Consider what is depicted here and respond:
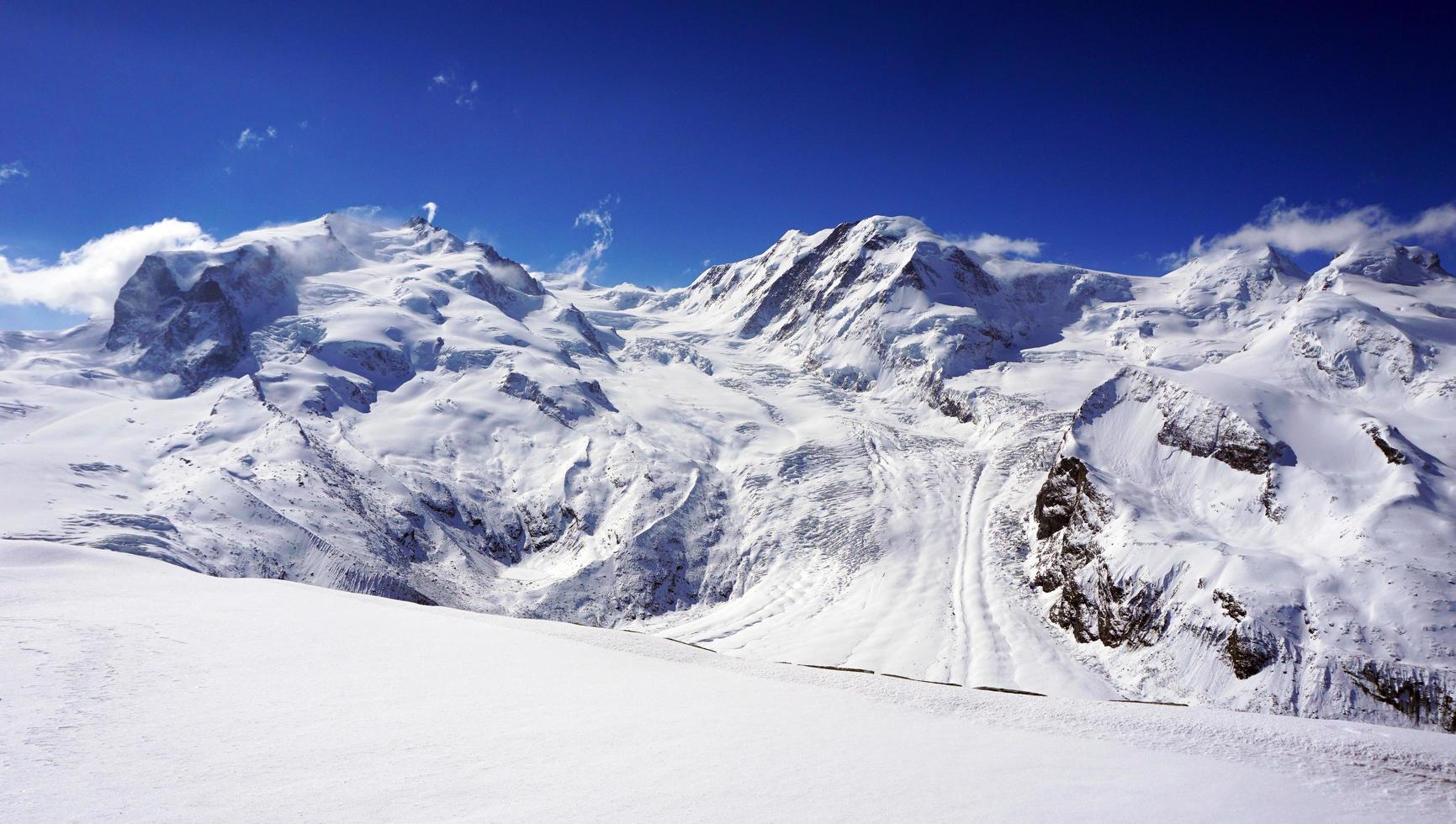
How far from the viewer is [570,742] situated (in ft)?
30.3

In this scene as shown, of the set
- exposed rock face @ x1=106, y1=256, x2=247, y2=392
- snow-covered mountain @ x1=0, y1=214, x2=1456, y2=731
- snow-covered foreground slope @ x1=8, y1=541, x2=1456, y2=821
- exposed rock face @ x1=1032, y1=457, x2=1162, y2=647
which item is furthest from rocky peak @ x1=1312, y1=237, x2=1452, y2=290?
exposed rock face @ x1=106, y1=256, x2=247, y2=392

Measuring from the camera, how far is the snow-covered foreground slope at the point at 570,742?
288 inches

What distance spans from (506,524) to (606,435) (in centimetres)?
2086

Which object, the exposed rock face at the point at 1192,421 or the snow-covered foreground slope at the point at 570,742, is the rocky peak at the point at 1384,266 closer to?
the exposed rock face at the point at 1192,421

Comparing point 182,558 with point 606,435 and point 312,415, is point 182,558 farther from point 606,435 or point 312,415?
point 606,435

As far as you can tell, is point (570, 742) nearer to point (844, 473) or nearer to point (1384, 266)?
point (844, 473)

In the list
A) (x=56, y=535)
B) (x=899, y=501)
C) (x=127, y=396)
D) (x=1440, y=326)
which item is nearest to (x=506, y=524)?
(x=56, y=535)

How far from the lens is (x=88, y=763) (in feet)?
24.7

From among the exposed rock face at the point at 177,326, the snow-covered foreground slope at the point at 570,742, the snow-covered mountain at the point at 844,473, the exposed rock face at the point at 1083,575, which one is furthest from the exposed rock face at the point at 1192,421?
the exposed rock face at the point at 177,326

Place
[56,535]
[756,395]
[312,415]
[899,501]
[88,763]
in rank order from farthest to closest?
1. [756,395]
2. [312,415]
3. [899,501]
4. [56,535]
5. [88,763]

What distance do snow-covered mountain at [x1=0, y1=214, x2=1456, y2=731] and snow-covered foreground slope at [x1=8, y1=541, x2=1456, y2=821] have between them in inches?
1640

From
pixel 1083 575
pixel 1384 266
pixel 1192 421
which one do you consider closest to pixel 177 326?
pixel 1083 575

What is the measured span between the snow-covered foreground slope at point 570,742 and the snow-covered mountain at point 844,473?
4165 centimetres

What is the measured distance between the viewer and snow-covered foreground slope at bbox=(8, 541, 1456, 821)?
7305 millimetres
